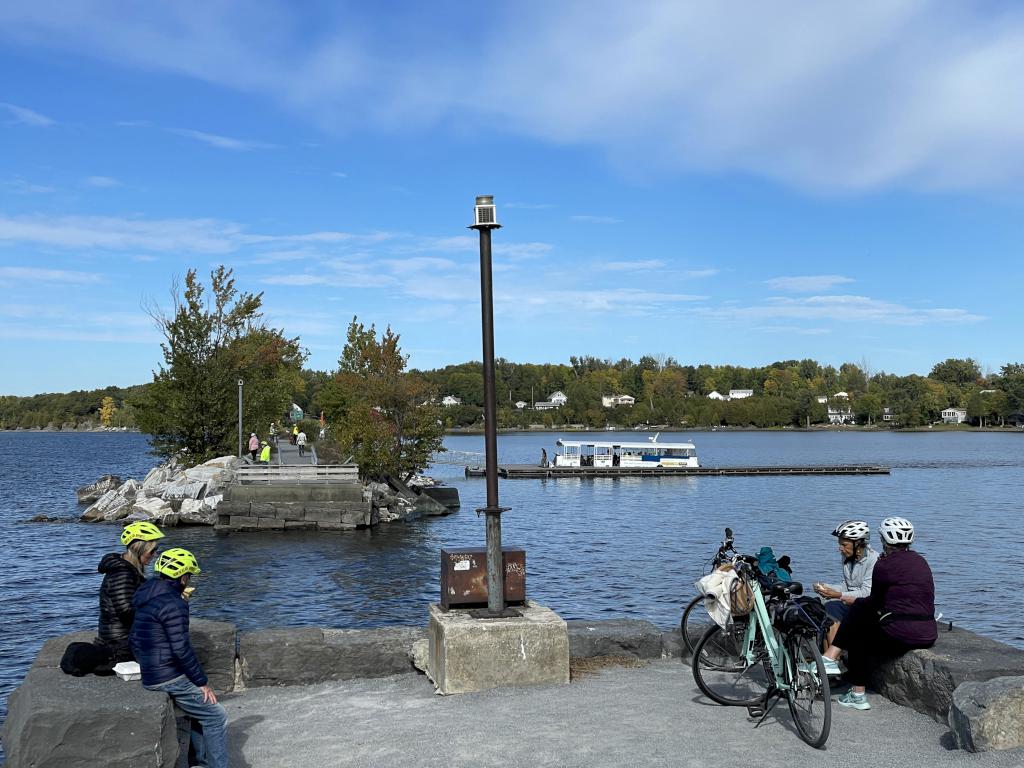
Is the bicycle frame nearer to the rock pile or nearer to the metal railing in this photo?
the metal railing

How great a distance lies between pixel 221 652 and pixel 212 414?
156 ft

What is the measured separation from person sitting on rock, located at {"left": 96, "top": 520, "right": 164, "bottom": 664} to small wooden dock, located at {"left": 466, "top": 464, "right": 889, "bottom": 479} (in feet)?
224

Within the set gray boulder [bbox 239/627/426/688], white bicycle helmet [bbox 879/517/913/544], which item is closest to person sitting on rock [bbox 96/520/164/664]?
gray boulder [bbox 239/627/426/688]

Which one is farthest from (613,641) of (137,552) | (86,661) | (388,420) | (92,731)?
(388,420)

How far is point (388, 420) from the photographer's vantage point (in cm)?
5141

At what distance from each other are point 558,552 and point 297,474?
1323 centimetres

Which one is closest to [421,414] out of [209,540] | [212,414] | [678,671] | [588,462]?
[212,414]

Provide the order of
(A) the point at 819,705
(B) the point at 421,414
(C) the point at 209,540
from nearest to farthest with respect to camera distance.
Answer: (A) the point at 819,705, (C) the point at 209,540, (B) the point at 421,414

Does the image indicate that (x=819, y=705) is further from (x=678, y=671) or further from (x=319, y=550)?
(x=319, y=550)

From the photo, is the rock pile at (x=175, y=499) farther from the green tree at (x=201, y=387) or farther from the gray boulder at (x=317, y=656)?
the gray boulder at (x=317, y=656)

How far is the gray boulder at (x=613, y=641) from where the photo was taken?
31.4 ft

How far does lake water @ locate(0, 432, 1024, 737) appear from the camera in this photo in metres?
23.8

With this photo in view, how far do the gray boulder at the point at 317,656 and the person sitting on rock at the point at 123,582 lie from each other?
217cm

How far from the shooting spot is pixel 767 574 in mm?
8008
